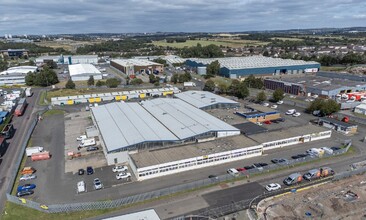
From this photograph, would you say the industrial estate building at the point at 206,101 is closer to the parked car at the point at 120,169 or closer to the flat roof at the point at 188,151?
the flat roof at the point at 188,151

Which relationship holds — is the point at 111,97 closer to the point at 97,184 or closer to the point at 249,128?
the point at 249,128

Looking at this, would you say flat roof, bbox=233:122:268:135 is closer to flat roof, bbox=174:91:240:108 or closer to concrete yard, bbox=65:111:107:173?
flat roof, bbox=174:91:240:108

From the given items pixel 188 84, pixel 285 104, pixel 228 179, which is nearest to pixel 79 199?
pixel 228 179

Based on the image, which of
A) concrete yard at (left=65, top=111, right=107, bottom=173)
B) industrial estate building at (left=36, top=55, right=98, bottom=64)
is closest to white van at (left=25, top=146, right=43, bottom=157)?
concrete yard at (left=65, top=111, right=107, bottom=173)

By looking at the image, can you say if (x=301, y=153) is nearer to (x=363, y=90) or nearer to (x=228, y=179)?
(x=228, y=179)

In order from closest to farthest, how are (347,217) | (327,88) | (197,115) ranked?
1. (347,217)
2. (197,115)
3. (327,88)
